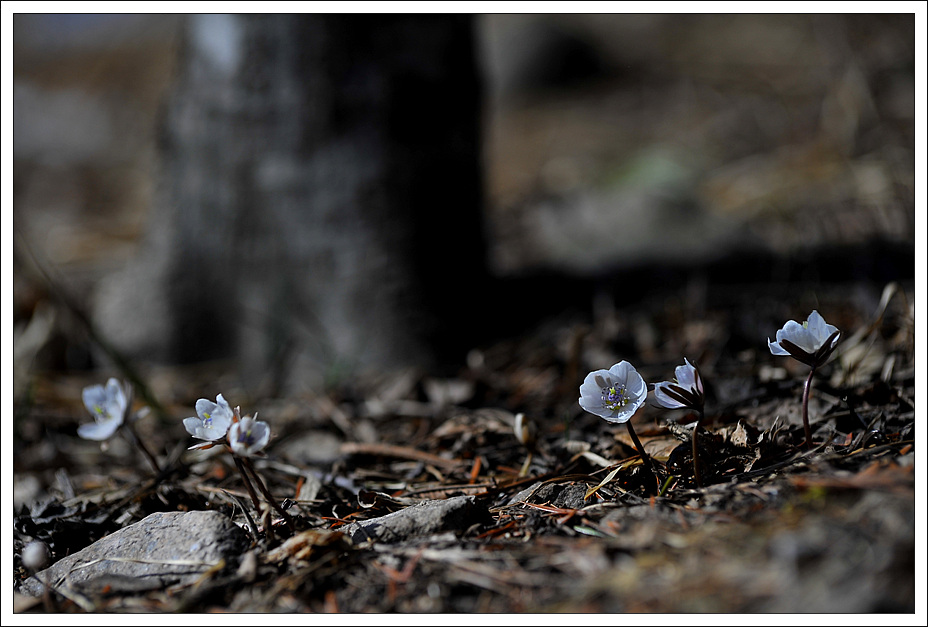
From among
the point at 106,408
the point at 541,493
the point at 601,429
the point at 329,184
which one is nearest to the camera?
the point at 541,493

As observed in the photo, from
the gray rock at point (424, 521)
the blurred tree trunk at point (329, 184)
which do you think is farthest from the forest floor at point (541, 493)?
the blurred tree trunk at point (329, 184)

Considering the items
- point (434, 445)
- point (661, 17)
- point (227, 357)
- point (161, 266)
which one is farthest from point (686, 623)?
point (661, 17)

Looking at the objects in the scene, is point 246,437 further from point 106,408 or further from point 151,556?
point 106,408

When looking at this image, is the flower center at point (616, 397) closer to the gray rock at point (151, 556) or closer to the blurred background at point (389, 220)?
the gray rock at point (151, 556)

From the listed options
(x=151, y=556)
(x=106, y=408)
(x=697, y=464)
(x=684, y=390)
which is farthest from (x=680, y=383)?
(x=106, y=408)

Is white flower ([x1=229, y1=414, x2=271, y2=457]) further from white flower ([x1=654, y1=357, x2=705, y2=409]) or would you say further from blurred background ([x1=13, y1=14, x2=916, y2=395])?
blurred background ([x1=13, y1=14, x2=916, y2=395])

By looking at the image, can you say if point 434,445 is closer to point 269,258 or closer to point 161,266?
point 269,258
